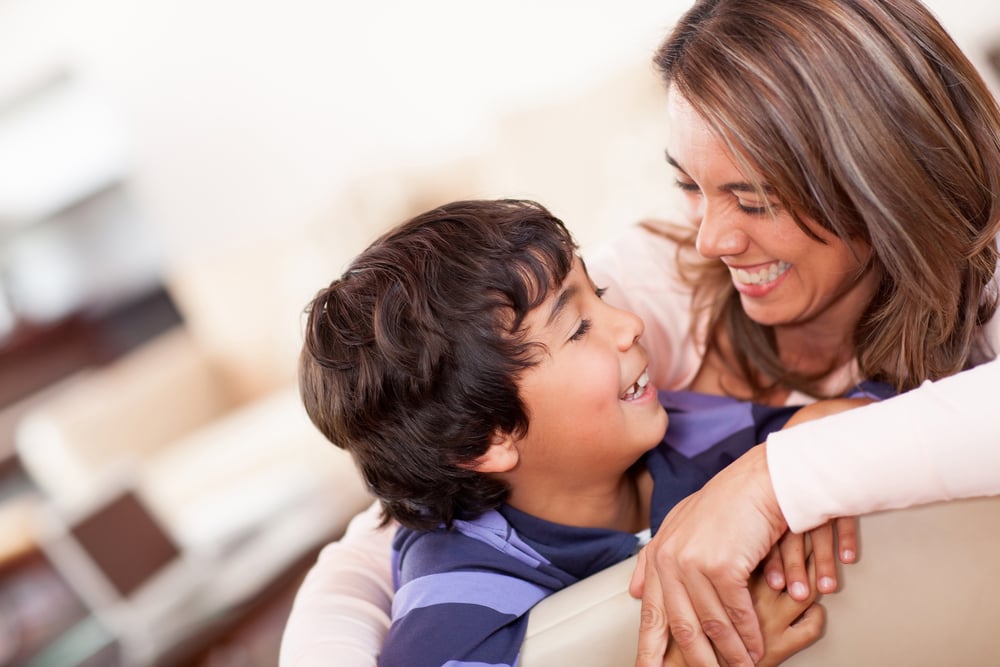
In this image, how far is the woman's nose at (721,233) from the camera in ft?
4.20

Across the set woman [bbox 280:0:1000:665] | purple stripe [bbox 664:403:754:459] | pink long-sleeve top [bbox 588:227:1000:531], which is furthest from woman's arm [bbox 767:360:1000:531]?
purple stripe [bbox 664:403:754:459]

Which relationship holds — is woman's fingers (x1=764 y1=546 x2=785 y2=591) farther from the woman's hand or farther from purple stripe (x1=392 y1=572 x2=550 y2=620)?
purple stripe (x1=392 y1=572 x2=550 y2=620)

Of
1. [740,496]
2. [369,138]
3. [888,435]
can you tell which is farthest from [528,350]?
[369,138]

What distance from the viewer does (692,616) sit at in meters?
0.96

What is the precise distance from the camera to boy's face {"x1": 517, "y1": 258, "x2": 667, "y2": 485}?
4.09 feet

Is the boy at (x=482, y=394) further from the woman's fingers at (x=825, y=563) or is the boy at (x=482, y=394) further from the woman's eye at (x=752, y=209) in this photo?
the woman's fingers at (x=825, y=563)

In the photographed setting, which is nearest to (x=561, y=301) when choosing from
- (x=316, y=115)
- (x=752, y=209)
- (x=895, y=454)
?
(x=752, y=209)

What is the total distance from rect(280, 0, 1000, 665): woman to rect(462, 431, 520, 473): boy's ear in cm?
29

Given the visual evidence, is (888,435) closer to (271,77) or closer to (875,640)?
(875,640)

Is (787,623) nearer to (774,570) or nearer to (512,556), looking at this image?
(774,570)

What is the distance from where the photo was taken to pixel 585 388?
4.09 feet

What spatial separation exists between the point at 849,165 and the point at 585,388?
425 mm

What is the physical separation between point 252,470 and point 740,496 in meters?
2.84

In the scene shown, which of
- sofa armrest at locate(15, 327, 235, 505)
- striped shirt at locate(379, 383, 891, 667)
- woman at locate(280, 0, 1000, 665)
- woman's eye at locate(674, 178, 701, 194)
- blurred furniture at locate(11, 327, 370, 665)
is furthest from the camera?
sofa armrest at locate(15, 327, 235, 505)
